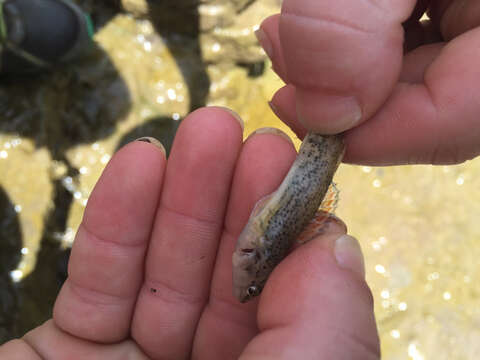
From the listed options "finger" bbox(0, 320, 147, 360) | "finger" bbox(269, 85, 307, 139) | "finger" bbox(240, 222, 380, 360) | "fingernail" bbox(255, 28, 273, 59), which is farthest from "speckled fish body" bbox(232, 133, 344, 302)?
"finger" bbox(0, 320, 147, 360)

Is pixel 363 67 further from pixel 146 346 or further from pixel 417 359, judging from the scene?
pixel 417 359

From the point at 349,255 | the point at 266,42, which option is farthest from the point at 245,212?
the point at 266,42

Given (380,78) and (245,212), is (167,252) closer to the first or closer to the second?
(245,212)

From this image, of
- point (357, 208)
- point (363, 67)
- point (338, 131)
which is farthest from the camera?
point (357, 208)

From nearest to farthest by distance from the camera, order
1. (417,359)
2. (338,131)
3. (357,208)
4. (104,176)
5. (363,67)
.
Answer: (363,67) → (338,131) → (104,176) → (417,359) → (357,208)

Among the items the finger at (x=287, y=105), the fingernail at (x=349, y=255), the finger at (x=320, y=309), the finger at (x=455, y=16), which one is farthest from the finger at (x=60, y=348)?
the finger at (x=455, y=16)

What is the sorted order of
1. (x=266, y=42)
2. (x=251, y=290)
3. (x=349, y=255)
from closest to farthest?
(x=349, y=255) < (x=251, y=290) < (x=266, y=42)

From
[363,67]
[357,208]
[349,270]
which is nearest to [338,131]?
[363,67]
